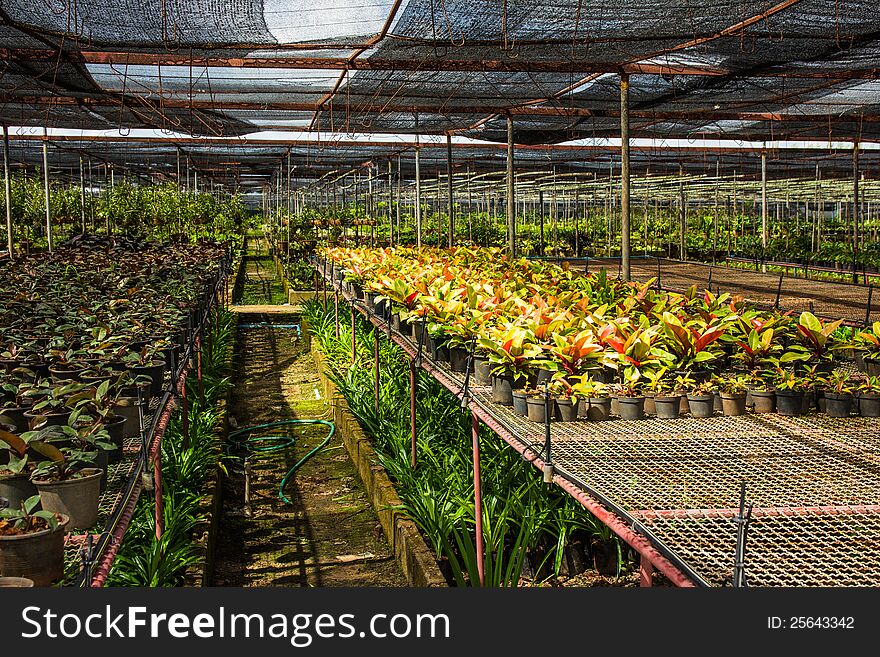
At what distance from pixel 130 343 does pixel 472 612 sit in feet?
12.0

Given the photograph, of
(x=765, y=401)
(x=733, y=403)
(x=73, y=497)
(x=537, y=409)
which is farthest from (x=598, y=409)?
(x=73, y=497)

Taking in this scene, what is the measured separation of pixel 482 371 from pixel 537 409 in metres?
0.88

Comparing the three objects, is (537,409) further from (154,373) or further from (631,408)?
(154,373)

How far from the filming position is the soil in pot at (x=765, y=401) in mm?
3711

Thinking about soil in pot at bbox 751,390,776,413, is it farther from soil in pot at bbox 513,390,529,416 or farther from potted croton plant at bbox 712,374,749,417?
soil in pot at bbox 513,390,529,416

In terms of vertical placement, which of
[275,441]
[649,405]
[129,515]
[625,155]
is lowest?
[275,441]

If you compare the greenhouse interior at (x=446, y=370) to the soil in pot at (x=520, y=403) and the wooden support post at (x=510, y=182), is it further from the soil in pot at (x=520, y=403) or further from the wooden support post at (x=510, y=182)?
the wooden support post at (x=510, y=182)

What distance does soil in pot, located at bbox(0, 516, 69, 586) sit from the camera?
2.29m

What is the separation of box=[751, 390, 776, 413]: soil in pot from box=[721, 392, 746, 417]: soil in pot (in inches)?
2.2

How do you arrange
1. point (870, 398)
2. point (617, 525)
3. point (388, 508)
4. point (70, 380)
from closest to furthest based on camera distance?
point (617, 525) → point (870, 398) → point (70, 380) → point (388, 508)

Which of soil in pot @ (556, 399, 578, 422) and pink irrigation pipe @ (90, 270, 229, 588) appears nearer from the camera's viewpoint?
pink irrigation pipe @ (90, 270, 229, 588)

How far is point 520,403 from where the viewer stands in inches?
148

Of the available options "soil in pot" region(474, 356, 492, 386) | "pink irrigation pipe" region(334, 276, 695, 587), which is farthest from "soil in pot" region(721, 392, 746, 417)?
"soil in pot" region(474, 356, 492, 386)

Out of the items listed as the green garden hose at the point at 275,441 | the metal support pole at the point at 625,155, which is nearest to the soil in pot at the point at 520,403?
the green garden hose at the point at 275,441
